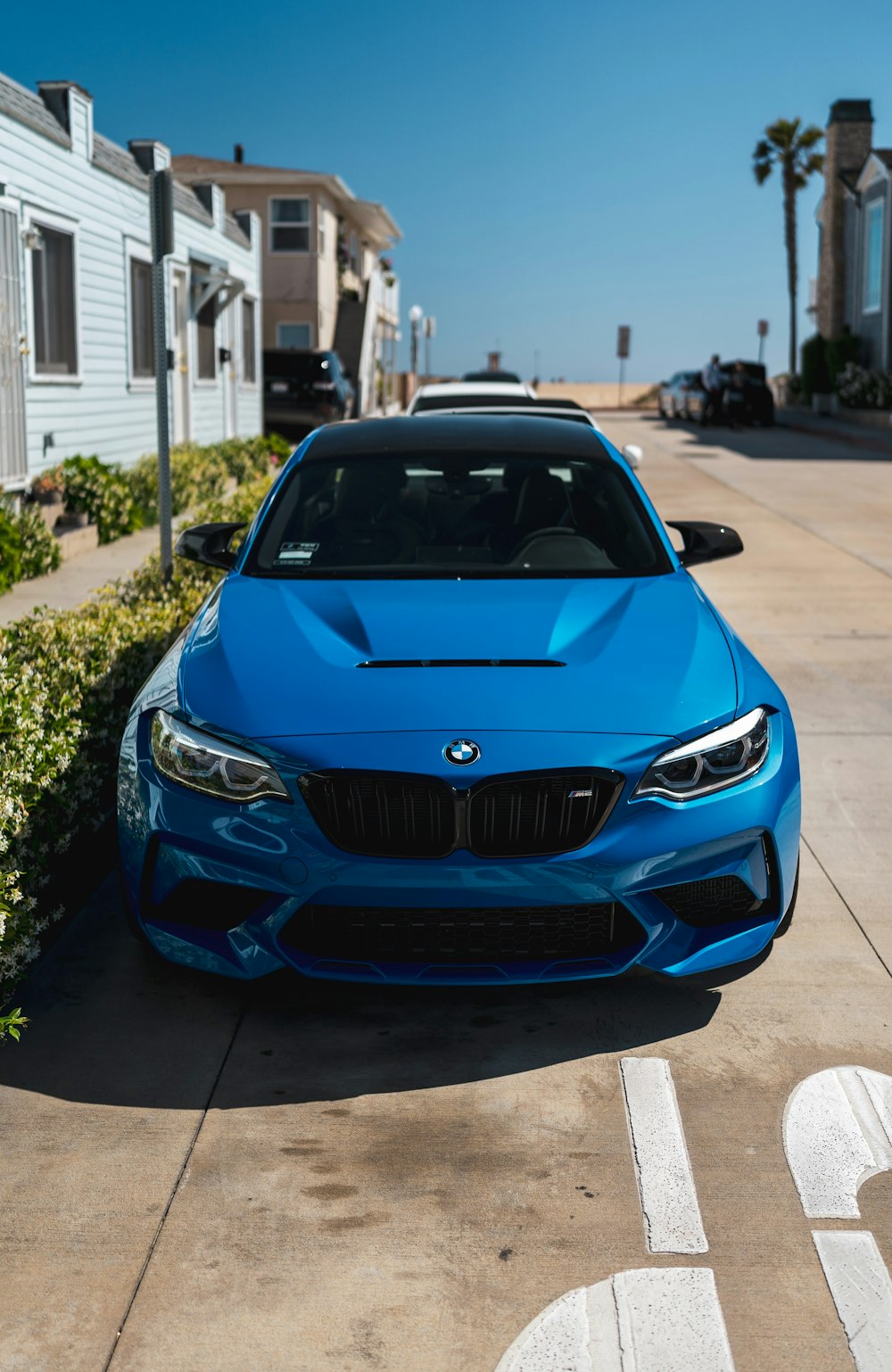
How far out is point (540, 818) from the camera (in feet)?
12.0

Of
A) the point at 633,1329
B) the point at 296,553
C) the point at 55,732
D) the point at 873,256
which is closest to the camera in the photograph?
the point at 633,1329

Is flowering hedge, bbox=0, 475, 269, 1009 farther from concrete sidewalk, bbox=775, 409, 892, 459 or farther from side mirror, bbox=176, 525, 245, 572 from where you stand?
concrete sidewalk, bbox=775, 409, 892, 459

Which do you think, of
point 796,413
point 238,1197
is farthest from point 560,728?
point 796,413

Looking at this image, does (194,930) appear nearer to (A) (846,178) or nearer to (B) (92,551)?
(B) (92,551)

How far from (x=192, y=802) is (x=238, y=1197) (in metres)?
1.00

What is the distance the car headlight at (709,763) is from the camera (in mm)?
3697

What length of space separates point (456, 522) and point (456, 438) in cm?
38

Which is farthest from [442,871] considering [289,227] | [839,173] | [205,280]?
[839,173]

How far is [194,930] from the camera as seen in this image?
3.86 meters

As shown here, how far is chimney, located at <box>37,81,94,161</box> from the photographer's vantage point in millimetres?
14484

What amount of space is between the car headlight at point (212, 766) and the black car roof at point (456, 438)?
6.52ft

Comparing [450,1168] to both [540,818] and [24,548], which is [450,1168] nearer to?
[540,818]

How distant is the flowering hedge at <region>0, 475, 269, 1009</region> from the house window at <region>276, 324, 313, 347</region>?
109 ft

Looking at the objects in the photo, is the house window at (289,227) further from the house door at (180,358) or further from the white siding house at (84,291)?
the house door at (180,358)
